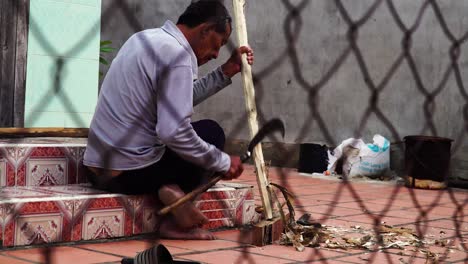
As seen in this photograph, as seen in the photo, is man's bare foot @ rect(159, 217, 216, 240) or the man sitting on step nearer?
the man sitting on step

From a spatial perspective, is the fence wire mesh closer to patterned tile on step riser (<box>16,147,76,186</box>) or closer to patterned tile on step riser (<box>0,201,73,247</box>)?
patterned tile on step riser (<box>0,201,73,247</box>)

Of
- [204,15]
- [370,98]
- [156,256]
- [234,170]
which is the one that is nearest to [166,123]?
[234,170]

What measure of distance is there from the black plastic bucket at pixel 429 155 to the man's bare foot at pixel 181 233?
2.41 m

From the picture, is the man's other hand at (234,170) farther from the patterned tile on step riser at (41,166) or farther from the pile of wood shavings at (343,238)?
the patterned tile on step riser at (41,166)

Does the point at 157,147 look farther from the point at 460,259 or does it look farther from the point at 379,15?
the point at 379,15

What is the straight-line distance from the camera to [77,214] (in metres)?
2.79

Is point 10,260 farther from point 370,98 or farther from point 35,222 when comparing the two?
point 370,98

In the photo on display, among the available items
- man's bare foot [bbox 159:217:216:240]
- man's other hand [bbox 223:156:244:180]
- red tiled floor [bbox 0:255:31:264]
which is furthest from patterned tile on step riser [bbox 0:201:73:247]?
man's other hand [bbox 223:156:244:180]

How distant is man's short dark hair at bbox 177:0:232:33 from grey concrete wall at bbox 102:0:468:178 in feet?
6.23

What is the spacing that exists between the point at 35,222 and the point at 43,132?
3.00ft

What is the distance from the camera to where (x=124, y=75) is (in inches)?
107

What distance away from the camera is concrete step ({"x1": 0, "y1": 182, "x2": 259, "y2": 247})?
261 centimetres

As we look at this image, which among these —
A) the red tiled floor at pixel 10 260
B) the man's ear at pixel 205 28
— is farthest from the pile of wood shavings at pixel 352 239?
the red tiled floor at pixel 10 260

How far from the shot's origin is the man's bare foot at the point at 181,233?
2.96 meters
